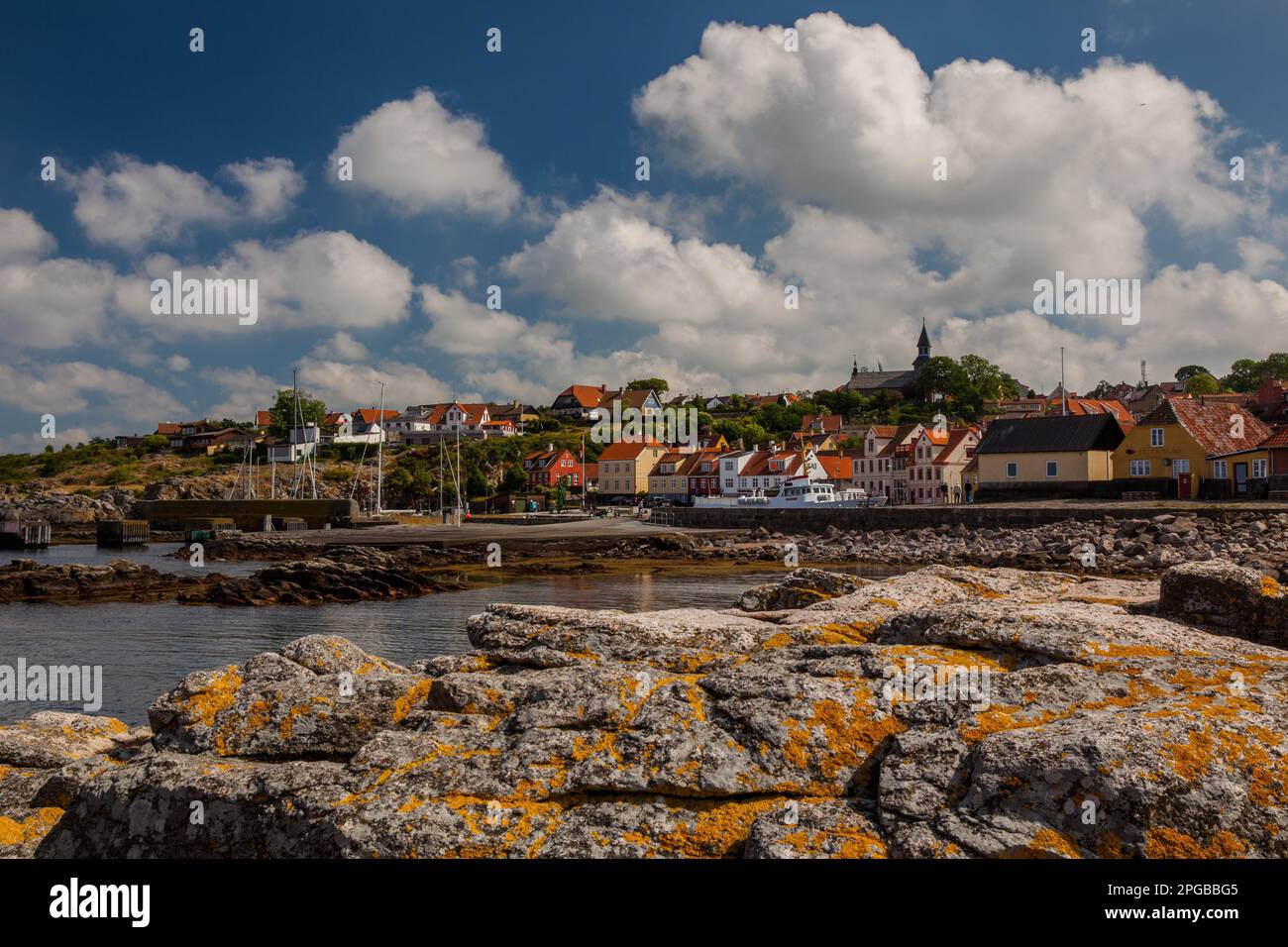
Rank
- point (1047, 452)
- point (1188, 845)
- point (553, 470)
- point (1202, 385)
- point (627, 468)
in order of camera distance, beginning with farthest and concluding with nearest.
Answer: point (1202, 385), point (553, 470), point (627, 468), point (1047, 452), point (1188, 845)

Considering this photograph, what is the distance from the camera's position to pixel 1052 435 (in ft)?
232

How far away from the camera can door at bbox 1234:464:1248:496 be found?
55644mm

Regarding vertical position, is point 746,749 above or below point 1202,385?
below

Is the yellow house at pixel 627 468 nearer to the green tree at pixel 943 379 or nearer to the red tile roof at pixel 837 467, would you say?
the red tile roof at pixel 837 467

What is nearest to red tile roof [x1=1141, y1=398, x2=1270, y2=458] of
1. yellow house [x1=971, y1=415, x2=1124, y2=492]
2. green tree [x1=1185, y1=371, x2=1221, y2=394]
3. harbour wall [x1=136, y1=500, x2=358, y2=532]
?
yellow house [x1=971, y1=415, x2=1124, y2=492]

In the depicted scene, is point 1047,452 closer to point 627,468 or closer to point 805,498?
point 805,498

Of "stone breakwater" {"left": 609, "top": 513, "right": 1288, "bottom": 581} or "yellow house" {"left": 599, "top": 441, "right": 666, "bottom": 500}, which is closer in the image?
"stone breakwater" {"left": 609, "top": 513, "right": 1288, "bottom": 581}

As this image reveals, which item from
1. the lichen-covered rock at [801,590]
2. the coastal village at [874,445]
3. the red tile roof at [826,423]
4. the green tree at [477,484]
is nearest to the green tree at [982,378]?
the coastal village at [874,445]

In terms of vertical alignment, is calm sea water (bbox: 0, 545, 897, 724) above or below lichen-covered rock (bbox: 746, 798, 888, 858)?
below

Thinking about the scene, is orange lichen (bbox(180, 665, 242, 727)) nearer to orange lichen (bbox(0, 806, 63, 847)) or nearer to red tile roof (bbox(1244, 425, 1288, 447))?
orange lichen (bbox(0, 806, 63, 847))

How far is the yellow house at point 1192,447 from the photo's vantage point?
57375 millimetres

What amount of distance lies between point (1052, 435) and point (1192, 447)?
39.1 ft

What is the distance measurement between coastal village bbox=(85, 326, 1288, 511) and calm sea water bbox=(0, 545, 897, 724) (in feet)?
104

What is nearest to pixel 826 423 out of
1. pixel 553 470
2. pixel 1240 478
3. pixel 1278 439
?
pixel 553 470
